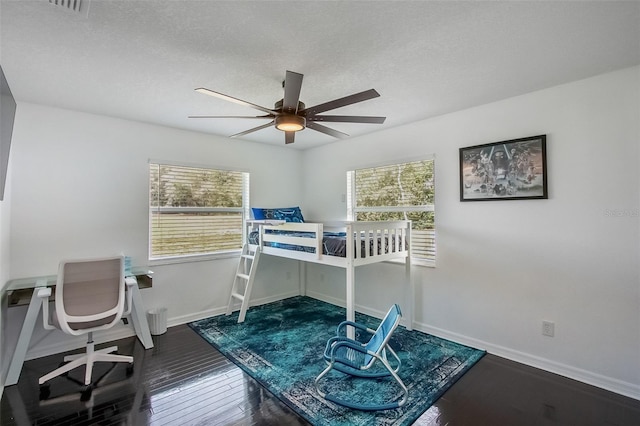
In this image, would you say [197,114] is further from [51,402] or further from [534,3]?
[534,3]

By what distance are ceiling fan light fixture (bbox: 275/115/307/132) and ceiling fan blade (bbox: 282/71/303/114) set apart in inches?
2.2

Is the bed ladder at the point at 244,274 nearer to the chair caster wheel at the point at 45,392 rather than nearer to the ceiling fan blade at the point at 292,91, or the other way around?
the chair caster wheel at the point at 45,392

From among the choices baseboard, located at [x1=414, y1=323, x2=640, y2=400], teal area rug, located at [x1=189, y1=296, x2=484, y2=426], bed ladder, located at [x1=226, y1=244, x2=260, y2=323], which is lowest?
teal area rug, located at [x1=189, y1=296, x2=484, y2=426]

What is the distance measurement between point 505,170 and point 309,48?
2.16 m

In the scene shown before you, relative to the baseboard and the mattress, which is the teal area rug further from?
the mattress

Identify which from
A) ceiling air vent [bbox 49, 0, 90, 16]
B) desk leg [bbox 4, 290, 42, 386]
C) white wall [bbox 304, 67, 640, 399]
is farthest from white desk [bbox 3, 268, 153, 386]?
white wall [bbox 304, 67, 640, 399]

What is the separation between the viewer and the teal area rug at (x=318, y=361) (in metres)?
2.14

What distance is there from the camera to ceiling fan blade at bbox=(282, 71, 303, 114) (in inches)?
70.9

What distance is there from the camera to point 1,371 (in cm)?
250

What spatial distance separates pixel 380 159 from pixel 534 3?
2499mm

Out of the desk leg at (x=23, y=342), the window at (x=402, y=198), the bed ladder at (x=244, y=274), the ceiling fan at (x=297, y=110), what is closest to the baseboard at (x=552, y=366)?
the window at (x=402, y=198)

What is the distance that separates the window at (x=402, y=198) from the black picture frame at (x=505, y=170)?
1.47 ft

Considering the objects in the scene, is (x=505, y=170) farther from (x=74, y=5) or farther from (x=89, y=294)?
(x=89, y=294)

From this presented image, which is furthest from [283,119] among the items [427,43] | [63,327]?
[63,327]
